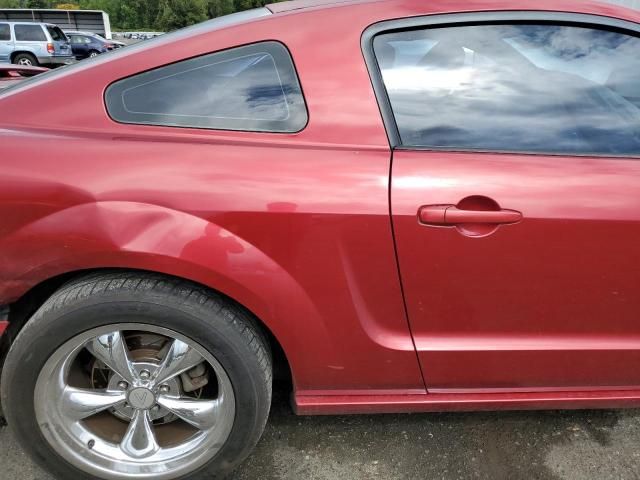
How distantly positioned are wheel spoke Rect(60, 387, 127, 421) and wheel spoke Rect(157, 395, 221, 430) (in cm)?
15

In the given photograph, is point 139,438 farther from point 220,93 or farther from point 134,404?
point 220,93

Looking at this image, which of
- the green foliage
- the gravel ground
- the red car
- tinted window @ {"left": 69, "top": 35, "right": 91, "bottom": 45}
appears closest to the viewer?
the red car

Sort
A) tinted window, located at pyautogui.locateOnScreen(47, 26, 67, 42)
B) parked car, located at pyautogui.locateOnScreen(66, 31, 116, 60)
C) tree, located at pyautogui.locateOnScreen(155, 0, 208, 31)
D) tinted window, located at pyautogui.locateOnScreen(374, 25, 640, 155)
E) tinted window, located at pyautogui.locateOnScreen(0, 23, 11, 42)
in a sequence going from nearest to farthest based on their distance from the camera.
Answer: tinted window, located at pyautogui.locateOnScreen(374, 25, 640, 155) → tinted window, located at pyautogui.locateOnScreen(0, 23, 11, 42) → tinted window, located at pyautogui.locateOnScreen(47, 26, 67, 42) → parked car, located at pyautogui.locateOnScreen(66, 31, 116, 60) → tree, located at pyautogui.locateOnScreen(155, 0, 208, 31)

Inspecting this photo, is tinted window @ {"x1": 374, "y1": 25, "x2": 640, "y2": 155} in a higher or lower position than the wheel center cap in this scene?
higher

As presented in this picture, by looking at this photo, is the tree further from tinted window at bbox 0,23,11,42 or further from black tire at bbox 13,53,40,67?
black tire at bbox 13,53,40,67

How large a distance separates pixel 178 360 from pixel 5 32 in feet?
66.7

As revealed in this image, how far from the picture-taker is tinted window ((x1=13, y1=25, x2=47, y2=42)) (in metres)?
17.6

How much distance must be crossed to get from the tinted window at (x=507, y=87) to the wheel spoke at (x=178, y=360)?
0.93 meters

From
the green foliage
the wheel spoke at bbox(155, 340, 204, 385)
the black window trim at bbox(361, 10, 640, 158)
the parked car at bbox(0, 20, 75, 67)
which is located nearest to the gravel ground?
the wheel spoke at bbox(155, 340, 204, 385)

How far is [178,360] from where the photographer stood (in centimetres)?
165

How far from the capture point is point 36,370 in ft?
5.14

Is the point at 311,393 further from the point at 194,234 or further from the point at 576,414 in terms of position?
the point at 576,414

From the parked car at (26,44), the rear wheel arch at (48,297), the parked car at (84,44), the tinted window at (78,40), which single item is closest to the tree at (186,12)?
the parked car at (84,44)

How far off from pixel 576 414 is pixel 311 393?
3.86ft
